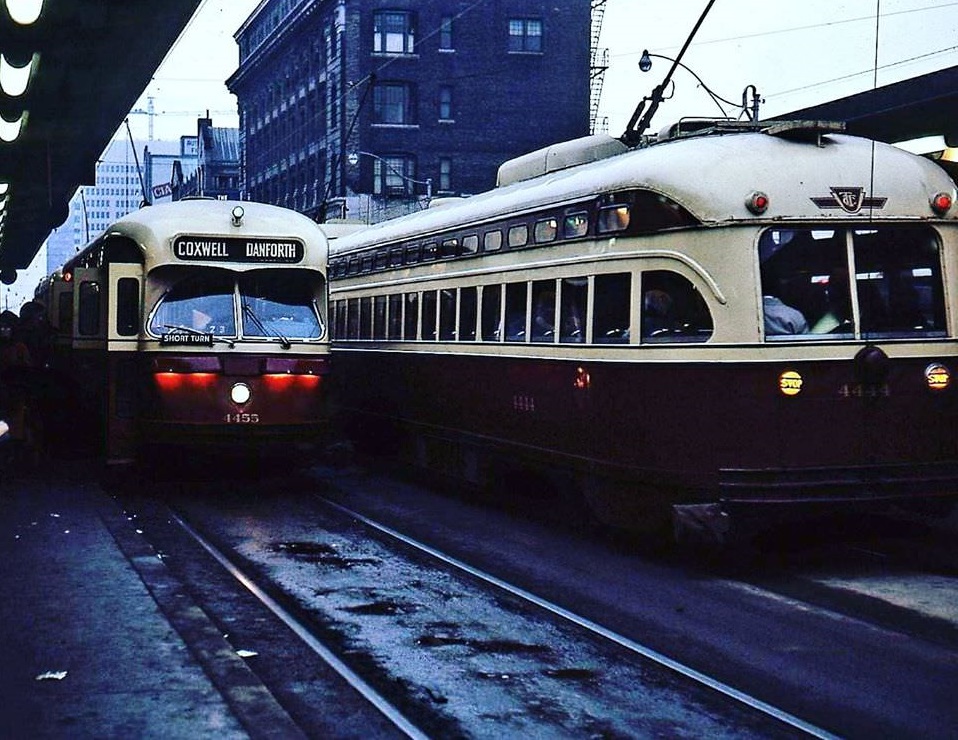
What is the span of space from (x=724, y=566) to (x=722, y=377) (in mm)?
1587

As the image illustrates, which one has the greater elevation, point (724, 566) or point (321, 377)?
point (321, 377)

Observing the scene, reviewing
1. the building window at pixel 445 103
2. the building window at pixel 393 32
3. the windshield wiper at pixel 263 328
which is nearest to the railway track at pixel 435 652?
the windshield wiper at pixel 263 328

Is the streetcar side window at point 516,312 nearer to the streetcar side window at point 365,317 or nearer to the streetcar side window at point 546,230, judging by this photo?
the streetcar side window at point 546,230

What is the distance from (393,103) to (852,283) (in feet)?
183

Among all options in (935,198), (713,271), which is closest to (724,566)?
(713,271)

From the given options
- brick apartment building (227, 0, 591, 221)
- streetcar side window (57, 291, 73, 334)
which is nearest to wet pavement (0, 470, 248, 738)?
streetcar side window (57, 291, 73, 334)

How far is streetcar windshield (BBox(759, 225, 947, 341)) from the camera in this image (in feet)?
35.1

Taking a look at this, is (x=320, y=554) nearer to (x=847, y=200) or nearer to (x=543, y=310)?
(x=543, y=310)

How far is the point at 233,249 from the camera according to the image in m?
15.9

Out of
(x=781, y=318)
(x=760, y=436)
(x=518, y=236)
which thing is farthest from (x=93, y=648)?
(x=518, y=236)

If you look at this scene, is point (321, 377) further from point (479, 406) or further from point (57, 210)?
point (57, 210)

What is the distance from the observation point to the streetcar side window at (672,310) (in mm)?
10820

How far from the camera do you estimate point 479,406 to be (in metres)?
14.7

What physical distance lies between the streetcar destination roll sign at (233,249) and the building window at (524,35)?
2100 inches
